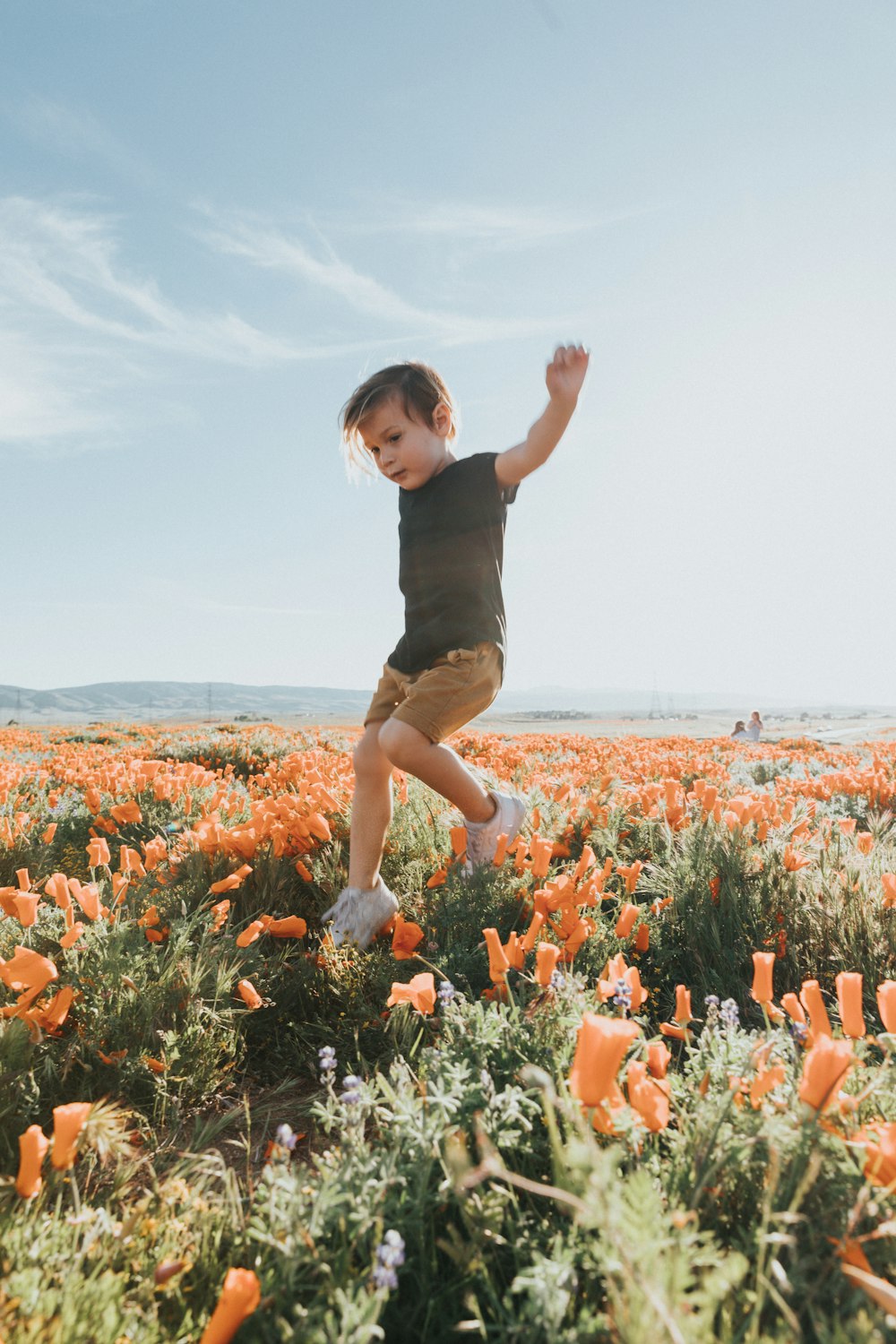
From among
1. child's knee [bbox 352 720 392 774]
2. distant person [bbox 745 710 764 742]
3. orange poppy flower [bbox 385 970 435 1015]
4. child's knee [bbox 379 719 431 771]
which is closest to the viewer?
orange poppy flower [bbox 385 970 435 1015]

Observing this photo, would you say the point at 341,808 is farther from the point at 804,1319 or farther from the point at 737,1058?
the point at 804,1319

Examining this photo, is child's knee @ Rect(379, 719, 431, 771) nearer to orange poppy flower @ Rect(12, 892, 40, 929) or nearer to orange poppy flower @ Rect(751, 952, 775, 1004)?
orange poppy flower @ Rect(12, 892, 40, 929)

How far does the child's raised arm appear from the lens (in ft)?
8.36

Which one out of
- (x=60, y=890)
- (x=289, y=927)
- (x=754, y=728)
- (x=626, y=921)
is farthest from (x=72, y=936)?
(x=754, y=728)

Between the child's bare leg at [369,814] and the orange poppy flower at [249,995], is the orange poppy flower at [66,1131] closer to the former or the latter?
the orange poppy flower at [249,995]

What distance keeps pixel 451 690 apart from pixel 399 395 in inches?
50.2

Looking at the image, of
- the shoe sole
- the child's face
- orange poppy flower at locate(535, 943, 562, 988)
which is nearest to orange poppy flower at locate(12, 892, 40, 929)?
orange poppy flower at locate(535, 943, 562, 988)

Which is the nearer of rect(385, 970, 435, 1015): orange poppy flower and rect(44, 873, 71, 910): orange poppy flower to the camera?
rect(385, 970, 435, 1015): orange poppy flower

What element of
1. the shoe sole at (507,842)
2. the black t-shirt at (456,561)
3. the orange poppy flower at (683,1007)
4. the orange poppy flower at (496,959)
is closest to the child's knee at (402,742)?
the black t-shirt at (456,561)

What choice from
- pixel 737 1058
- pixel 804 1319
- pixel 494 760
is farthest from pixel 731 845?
pixel 494 760

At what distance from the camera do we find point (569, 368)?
2.55 meters

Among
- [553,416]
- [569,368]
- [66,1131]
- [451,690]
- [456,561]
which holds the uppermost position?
[569,368]

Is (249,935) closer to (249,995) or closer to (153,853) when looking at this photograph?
(249,995)

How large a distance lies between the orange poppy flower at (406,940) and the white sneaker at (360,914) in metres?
0.23
